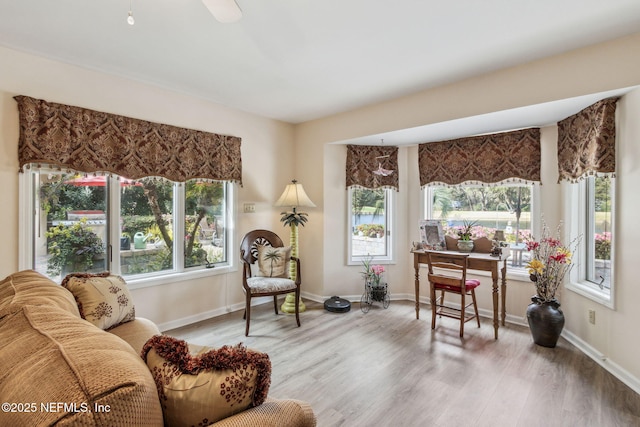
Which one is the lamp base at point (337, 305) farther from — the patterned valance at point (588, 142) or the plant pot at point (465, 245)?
the patterned valance at point (588, 142)

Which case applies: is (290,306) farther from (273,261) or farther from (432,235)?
(432,235)

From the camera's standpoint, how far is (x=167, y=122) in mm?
3205

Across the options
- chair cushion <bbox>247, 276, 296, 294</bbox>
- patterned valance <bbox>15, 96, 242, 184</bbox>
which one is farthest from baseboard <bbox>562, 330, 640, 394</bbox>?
patterned valance <bbox>15, 96, 242, 184</bbox>

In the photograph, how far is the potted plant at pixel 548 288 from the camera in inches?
109

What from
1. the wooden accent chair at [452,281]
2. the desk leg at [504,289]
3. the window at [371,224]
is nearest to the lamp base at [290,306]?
the window at [371,224]

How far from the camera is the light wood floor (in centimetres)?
193

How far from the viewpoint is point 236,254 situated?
385 centimetres

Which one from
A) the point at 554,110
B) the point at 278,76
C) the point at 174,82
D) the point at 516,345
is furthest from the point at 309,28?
the point at 516,345

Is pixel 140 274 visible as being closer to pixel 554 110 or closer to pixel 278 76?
pixel 278 76

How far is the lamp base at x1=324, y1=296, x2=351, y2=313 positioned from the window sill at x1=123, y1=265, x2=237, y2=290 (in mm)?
1276

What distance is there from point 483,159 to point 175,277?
3822mm

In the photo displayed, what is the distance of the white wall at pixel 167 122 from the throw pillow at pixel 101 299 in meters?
0.92

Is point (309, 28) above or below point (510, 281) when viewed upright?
above

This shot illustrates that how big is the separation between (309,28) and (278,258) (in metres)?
2.39
